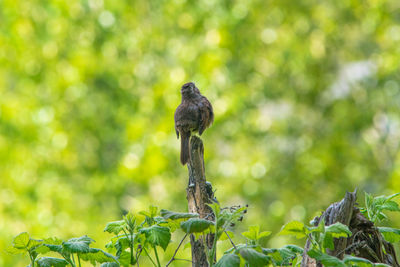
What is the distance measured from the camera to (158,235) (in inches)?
52.0

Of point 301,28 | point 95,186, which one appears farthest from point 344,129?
point 95,186

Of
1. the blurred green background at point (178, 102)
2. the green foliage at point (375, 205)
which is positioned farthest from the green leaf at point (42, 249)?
the blurred green background at point (178, 102)

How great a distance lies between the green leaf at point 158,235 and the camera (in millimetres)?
1307

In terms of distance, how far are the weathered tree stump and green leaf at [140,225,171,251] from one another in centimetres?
41

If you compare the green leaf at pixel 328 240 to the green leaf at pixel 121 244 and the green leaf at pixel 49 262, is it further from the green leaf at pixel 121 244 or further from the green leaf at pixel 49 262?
the green leaf at pixel 49 262

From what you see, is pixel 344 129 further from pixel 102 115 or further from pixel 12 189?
pixel 12 189

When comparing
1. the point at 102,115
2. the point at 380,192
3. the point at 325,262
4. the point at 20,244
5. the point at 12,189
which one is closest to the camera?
the point at 325,262

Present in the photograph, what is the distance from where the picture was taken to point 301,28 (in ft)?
26.0

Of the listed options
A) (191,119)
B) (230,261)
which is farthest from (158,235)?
(191,119)

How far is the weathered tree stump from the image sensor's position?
1.43 m

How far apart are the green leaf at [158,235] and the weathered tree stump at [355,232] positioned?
41 cm

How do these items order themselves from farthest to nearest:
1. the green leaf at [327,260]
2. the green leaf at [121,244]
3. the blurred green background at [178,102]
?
1. the blurred green background at [178,102]
2. the green leaf at [121,244]
3. the green leaf at [327,260]

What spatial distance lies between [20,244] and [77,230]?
700 cm

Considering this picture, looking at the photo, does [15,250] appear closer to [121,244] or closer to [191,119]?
[121,244]
